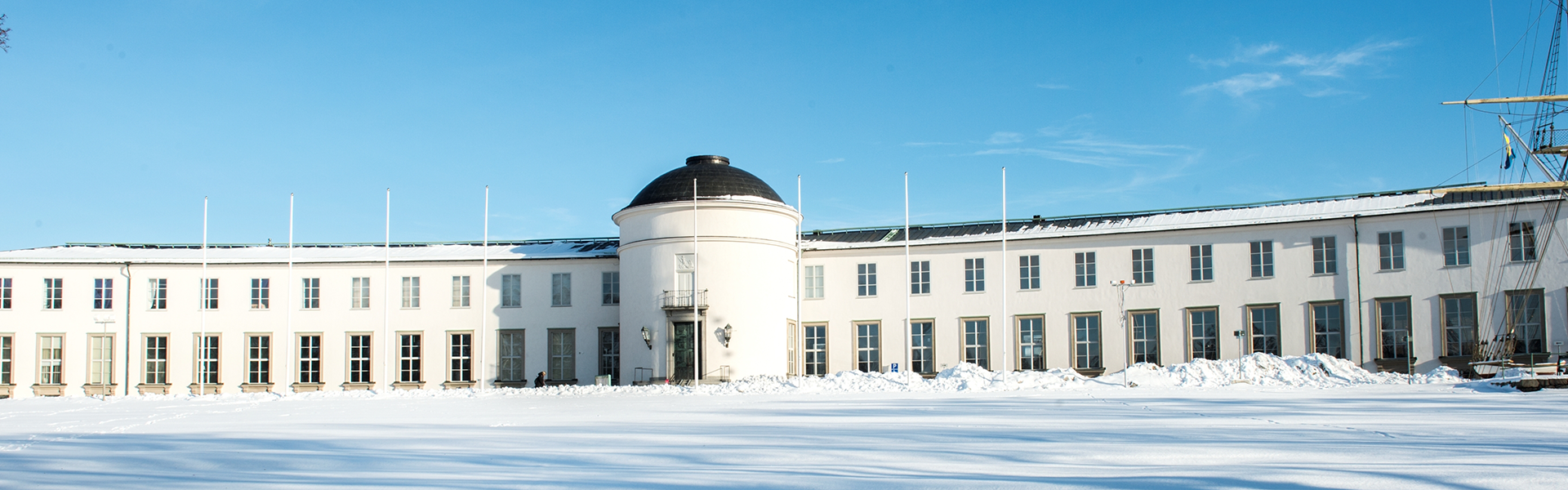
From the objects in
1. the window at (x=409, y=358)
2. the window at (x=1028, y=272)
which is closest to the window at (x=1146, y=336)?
the window at (x=1028, y=272)

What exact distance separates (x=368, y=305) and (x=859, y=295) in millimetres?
19967

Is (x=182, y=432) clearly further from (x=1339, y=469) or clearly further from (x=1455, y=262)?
(x=1455, y=262)

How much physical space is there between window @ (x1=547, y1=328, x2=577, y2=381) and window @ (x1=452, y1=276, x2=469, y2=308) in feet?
12.7

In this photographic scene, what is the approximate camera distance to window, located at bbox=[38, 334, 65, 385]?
4391 centimetres

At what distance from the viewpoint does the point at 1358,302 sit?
3778cm

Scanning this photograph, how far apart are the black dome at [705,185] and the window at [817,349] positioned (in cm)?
546

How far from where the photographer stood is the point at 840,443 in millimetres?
14078

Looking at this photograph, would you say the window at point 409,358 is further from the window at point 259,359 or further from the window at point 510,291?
→ the window at point 259,359

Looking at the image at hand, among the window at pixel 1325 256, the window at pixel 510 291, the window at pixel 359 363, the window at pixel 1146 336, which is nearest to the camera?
the window at pixel 1325 256

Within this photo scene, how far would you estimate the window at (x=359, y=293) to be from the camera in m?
45.2

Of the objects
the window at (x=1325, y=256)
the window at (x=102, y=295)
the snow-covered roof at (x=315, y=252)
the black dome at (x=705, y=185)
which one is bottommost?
the window at (x=102, y=295)

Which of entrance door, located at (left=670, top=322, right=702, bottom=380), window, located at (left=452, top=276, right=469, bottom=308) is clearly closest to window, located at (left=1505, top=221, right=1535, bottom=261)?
entrance door, located at (left=670, top=322, right=702, bottom=380)

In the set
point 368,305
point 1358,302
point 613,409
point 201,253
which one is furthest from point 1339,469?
point 201,253

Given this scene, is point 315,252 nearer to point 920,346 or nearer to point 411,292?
point 411,292
